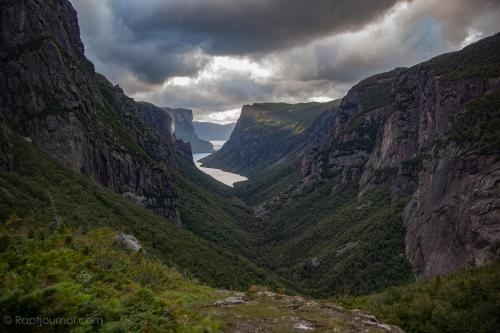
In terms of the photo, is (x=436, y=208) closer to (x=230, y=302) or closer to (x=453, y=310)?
(x=453, y=310)

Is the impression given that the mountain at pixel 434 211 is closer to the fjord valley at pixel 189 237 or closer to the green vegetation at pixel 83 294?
the fjord valley at pixel 189 237

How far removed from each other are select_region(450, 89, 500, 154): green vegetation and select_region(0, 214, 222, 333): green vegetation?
9754 centimetres

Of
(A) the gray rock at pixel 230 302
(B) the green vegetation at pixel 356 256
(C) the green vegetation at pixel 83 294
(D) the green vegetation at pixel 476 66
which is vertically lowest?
(B) the green vegetation at pixel 356 256

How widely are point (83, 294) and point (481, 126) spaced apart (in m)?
127

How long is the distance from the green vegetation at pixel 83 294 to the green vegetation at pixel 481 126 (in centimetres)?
9754

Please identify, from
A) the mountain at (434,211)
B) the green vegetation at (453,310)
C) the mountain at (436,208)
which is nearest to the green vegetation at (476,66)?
the mountain at (436,208)

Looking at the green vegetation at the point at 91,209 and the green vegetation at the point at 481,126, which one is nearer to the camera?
the green vegetation at the point at 91,209

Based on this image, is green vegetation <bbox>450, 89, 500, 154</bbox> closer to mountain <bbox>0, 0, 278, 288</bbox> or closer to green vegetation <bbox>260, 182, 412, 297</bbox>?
green vegetation <bbox>260, 182, 412, 297</bbox>

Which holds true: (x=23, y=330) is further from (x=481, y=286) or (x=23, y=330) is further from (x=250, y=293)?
(x=481, y=286)

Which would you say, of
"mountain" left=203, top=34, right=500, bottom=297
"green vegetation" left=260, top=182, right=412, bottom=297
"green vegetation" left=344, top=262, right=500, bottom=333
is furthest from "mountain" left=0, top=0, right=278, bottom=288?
"green vegetation" left=344, top=262, right=500, bottom=333

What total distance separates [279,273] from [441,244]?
77.4 metres

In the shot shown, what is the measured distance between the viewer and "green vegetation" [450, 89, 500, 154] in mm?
104369

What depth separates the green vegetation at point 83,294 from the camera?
11555mm

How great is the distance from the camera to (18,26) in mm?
134750
